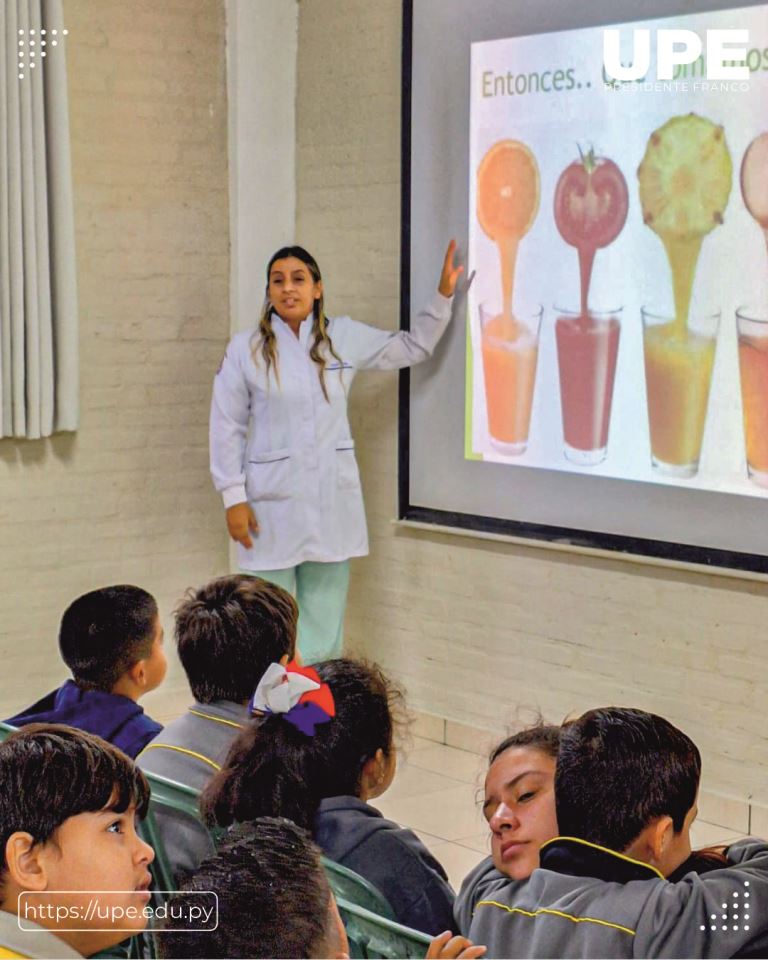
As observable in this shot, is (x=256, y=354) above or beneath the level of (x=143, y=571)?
above

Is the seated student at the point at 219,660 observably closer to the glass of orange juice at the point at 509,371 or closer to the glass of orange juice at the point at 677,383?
the glass of orange juice at the point at 677,383

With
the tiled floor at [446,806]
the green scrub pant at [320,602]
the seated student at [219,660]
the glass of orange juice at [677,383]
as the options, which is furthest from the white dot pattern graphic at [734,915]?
the green scrub pant at [320,602]

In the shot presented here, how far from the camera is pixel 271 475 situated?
4.53 metres

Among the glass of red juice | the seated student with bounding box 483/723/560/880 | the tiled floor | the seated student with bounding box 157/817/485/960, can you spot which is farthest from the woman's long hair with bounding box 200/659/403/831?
the glass of red juice

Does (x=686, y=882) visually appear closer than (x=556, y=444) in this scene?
Yes

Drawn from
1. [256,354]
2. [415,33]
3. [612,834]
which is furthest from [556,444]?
[612,834]

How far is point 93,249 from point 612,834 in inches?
137

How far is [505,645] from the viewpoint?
4.44m

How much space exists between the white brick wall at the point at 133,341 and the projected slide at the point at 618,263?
42.5 inches

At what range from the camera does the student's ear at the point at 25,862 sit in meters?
1.52

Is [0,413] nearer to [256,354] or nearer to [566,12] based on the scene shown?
[256,354]

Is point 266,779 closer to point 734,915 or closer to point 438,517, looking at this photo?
point 734,915

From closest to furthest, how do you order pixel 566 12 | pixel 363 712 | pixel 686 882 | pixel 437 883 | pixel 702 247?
1. pixel 686 882
2. pixel 437 883
3. pixel 363 712
4. pixel 702 247
5. pixel 566 12

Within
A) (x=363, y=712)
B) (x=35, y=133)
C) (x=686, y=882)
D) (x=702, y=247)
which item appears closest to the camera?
(x=686, y=882)
